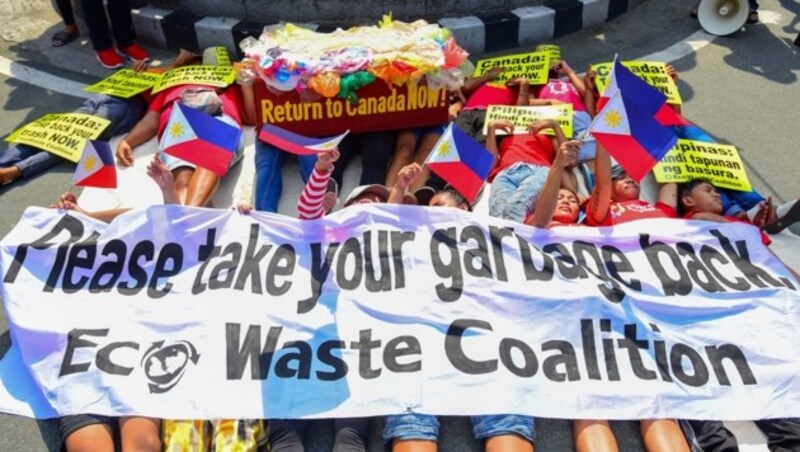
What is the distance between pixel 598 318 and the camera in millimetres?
2990

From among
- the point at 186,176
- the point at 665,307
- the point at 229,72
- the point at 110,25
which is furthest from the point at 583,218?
the point at 110,25

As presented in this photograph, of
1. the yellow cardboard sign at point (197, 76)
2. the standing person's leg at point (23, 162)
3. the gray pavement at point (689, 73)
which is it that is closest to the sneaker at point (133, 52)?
the gray pavement at point (689, 73)

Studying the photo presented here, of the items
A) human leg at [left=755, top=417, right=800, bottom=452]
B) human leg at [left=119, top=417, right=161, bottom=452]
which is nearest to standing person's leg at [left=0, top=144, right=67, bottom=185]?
human leg at [left=119, top=417, right=161, bottom=452]

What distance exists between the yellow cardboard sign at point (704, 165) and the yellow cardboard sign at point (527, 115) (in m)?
0.63

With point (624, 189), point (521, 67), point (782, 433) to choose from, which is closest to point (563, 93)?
point (521, 67)

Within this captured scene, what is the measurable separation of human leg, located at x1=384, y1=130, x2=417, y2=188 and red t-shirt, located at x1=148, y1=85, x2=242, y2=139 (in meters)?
1.10

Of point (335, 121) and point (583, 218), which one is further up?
point (335, 121)

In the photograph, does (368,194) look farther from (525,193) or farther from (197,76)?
(197,76)

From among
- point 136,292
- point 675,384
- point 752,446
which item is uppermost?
point 136,292

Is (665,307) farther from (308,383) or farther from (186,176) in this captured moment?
(186,176)

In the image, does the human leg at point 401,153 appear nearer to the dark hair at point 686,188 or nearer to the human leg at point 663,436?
the dark hair at point 686,188

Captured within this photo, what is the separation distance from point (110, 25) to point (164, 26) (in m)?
0.49

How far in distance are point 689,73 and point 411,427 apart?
407 cm

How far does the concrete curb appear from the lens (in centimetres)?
552
